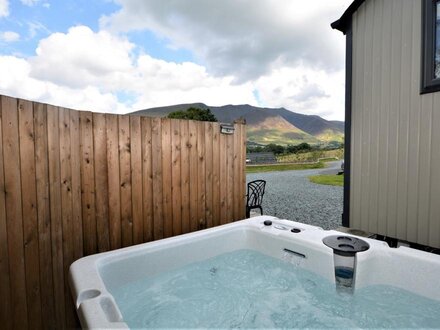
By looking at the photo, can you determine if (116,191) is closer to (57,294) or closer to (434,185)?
(57,294)

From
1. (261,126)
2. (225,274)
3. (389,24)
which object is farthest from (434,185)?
(261,126)

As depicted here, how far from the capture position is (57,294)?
5.69ft

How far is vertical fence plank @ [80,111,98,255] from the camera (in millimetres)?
1979

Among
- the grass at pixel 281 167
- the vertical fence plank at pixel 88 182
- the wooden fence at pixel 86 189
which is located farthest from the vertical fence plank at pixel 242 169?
the grass at pixel 281 167

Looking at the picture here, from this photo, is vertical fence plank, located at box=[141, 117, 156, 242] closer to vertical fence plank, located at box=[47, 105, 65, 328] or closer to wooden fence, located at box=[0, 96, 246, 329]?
wooden fence, located at box=[0, 96, 246, 329]

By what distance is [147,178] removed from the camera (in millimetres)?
2381

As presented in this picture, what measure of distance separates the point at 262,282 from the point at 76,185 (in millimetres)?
1522

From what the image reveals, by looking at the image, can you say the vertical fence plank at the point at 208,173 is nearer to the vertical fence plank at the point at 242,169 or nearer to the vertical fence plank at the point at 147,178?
the vertical fence plank at the point at 242,169

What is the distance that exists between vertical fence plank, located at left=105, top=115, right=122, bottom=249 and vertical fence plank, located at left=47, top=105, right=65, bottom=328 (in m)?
0.42

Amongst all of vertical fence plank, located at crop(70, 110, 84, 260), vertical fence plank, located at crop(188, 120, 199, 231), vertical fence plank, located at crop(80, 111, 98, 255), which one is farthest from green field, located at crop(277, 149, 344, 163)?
vertical fence plank, located at crop(70, 110, 84, 260)

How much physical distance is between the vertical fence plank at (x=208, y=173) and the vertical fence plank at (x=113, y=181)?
95 centimetres

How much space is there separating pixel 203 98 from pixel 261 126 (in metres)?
30.2

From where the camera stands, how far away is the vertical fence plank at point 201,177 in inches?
109

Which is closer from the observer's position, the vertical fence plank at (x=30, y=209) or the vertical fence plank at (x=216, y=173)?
the vertical fence plank at (x=30, y=209)
